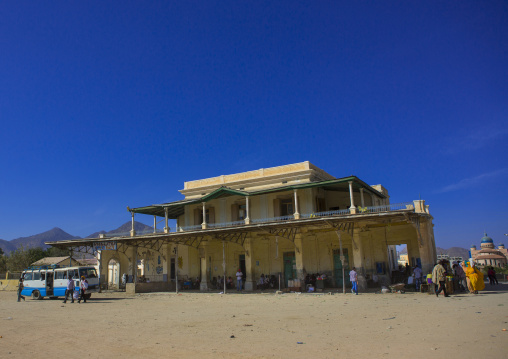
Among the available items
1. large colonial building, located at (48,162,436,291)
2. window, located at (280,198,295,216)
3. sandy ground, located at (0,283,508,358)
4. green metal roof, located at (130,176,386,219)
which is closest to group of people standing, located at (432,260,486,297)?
sandy ground, located at (0,283,508,358)

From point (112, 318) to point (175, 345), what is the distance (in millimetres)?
6068

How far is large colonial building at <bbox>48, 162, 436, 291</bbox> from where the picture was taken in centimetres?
2375

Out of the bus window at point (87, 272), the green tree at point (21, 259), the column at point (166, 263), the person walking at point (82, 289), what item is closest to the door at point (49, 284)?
the bus window at point (87, 272)

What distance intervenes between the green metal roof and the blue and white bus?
23.2 ft

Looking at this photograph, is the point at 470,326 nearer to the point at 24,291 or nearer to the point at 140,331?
the point at 140,331

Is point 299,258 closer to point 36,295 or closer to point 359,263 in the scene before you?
point 359,263

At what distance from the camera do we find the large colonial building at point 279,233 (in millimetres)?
23750

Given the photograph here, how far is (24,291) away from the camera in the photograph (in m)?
23.9

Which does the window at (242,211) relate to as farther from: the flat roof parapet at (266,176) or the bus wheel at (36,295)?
the bus wheel at (36,295)

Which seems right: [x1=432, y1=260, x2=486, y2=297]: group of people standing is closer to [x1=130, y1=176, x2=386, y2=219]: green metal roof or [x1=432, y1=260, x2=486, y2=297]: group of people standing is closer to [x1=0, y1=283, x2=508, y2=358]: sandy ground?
[x1=0, y1=283, x2=508, y2=358]: sandy ground

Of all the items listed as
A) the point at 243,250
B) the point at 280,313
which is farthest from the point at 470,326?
the point at 243,250

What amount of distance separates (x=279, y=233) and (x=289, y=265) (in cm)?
472

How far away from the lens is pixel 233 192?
2591 centimetres

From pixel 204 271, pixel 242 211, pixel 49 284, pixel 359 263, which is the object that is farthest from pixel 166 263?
pixel 359 263
